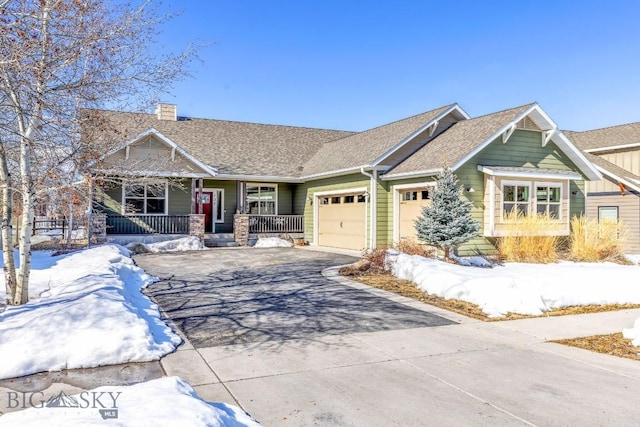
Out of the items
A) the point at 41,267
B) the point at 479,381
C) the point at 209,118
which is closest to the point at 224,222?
the point at 209,118

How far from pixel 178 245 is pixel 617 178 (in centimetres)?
1862

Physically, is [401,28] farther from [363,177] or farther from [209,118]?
[209,118]

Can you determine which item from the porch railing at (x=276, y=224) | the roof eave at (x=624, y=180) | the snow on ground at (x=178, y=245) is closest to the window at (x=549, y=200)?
the roof eave at (x=624, y=180)

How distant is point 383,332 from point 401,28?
16.5 meters

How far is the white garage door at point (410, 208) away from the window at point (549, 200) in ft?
12.8

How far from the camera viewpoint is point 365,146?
1911 centimetres

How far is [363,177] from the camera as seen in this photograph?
57.5ft

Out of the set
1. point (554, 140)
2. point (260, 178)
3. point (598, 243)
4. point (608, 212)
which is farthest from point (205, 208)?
point (608, 212)

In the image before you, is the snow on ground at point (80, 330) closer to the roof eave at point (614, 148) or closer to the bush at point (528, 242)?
the bush at point (528, 242)

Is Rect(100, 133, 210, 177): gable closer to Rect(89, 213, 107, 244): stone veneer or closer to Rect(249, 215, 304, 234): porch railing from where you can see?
Rect(89, 213, 107, 244): stone veneer

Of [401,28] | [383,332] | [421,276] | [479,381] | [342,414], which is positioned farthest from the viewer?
[401,28]

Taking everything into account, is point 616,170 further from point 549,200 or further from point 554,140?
point 549,200

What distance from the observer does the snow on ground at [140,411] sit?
3.08 m

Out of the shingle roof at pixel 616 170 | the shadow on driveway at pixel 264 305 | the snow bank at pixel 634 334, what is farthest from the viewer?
the shingle roof at pixel 616 170
